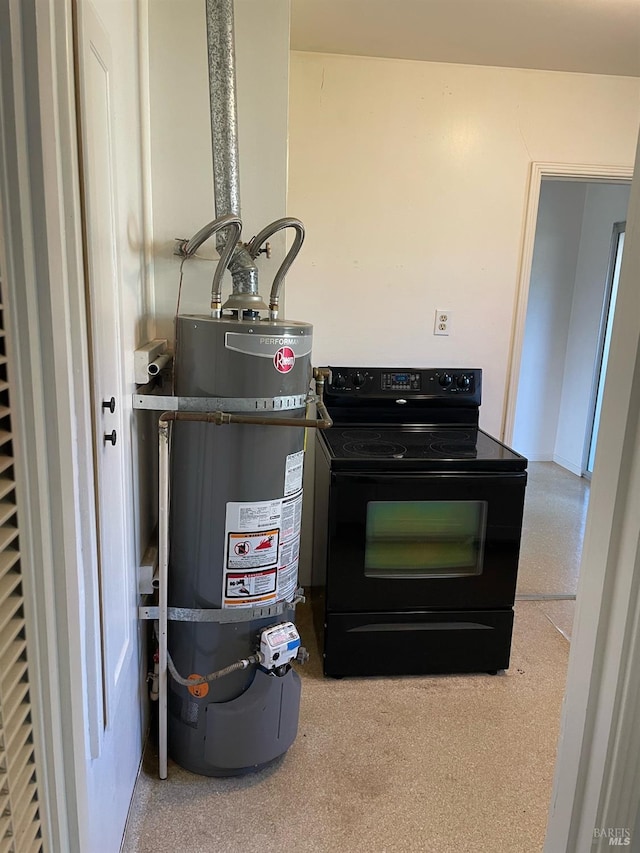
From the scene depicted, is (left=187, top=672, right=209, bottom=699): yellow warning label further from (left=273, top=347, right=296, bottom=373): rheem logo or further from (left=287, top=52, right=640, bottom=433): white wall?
(left=287, top=52, right=640, bottom=433): white wall

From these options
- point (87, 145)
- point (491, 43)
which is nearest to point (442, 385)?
point (491, 43)

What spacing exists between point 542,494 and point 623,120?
2.35 m

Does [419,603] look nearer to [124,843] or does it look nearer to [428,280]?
[124,843]

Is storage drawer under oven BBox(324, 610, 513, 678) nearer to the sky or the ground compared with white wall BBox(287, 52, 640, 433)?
nearer to the ground

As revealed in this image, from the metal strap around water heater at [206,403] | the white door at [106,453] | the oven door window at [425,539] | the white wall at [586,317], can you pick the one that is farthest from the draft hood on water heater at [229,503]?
the white wall at [586,317]

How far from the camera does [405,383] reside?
2.43 m

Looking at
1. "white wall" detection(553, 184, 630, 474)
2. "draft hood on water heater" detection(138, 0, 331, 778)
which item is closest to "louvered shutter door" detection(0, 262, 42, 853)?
"draft hood on water heater" detection(138, 0, 331, 778)

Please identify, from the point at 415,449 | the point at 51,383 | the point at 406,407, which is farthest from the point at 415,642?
the point at 51,383

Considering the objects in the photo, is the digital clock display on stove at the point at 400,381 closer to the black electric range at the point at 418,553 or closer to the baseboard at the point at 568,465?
the black electric range at the point at 418,553

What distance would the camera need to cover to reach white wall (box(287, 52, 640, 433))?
7.71 ft

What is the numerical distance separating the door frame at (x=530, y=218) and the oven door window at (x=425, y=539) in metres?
0.74

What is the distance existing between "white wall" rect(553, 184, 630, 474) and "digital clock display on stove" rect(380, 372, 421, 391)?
248cm

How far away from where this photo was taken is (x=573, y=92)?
8.00 ft

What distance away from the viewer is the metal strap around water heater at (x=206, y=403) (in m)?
1.46
